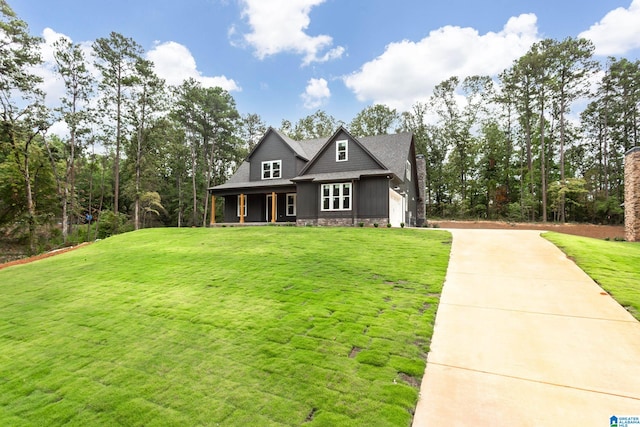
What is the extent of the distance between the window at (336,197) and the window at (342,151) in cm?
236

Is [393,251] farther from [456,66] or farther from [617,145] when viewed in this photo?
[617,145]

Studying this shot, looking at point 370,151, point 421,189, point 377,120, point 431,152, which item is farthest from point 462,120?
point 370,151

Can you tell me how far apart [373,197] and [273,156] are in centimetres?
966

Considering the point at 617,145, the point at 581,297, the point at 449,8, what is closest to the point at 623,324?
the point at 581,297

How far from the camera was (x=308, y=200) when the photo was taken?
19750 mm

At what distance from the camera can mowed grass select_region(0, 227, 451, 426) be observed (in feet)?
9.77

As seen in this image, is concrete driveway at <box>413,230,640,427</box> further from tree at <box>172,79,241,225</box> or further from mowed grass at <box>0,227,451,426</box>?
tree at <box>172,79,241,225</box>

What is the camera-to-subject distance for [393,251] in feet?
31.3

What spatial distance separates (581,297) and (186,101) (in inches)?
1594

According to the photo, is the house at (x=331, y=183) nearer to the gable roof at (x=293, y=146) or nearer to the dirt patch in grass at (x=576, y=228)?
the gable roof at (x=293, y=146)

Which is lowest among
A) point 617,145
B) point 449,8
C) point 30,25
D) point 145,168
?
point 145,168

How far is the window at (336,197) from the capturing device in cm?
1853

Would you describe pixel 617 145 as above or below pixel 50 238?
above

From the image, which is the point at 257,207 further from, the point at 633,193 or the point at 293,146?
the point at 633,193
